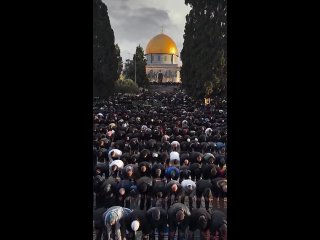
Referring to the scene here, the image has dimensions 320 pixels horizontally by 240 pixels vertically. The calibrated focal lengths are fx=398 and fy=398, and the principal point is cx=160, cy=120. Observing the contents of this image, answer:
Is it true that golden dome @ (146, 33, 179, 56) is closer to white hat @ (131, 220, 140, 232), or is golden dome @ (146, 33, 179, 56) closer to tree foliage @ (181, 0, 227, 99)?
tree foliage @ (181, 0, 227, 99)

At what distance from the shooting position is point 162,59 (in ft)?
258

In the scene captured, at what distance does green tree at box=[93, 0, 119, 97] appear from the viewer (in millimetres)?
28047

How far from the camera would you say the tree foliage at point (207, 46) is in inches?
984

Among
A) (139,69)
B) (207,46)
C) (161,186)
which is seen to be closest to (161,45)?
(139,69)

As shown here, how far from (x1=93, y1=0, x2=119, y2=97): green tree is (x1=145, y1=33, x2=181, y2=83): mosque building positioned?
1832 inches

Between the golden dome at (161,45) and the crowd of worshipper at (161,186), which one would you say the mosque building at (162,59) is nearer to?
the golden dome at (161,45)

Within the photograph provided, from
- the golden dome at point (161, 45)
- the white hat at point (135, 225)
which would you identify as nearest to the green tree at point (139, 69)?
the golden dome at point (161, 45)
